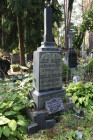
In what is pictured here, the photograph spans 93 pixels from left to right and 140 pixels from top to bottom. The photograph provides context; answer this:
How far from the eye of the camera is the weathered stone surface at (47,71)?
3.37 meters

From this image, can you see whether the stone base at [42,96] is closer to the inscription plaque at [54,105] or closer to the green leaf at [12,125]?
the inscription plaque at [54,105]

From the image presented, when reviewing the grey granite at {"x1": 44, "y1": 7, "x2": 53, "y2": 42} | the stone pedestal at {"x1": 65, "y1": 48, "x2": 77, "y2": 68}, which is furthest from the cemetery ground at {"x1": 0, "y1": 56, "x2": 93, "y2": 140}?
the stone pedestal at {"x1": 65, "y1": 48, "x2": 77, "y2": 68}

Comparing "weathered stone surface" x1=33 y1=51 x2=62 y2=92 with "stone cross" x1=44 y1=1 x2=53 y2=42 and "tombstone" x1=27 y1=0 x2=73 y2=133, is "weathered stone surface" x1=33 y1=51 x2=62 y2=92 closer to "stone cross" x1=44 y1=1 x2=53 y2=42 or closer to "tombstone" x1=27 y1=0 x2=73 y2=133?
"tombstone" x1=27 y1=0 x2=73 y2=133

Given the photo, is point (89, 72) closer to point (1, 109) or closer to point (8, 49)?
point (1, 109)

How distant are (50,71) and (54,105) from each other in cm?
98

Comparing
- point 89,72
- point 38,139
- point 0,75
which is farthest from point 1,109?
point 89,72

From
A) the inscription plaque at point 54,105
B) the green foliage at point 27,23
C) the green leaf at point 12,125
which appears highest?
the green foliage at point 27,23

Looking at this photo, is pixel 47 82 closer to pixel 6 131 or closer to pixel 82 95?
pixel 82 95

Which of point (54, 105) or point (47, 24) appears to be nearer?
point (54, 105)

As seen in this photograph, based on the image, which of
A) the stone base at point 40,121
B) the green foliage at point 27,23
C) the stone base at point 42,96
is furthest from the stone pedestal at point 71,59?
the stone base at point 40,121

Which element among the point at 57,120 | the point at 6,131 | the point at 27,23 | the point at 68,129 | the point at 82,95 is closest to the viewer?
the point at 6,131

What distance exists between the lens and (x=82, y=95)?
3836 millimetres

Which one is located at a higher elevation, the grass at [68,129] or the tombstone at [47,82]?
the tombstone at [47,82]

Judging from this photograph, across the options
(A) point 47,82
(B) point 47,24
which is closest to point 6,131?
(A) point 47,82
